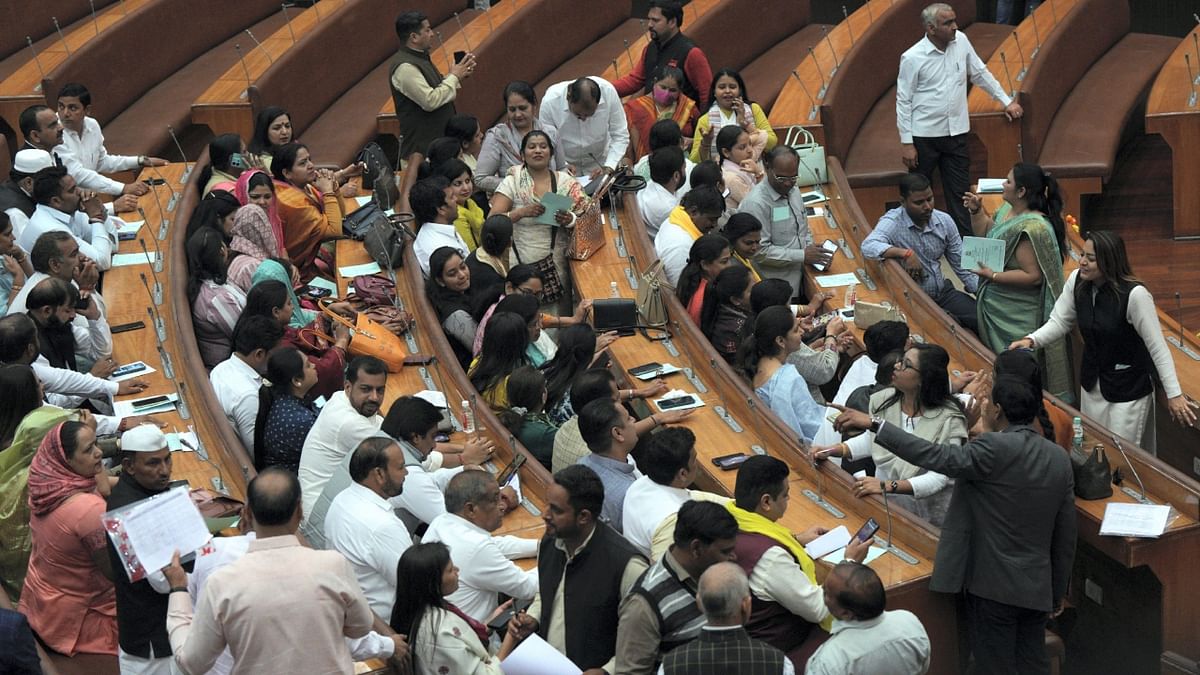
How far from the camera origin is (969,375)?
5.20 m

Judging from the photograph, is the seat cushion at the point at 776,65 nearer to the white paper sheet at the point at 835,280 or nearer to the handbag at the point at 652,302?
the white paper sheet at the point at 835,280

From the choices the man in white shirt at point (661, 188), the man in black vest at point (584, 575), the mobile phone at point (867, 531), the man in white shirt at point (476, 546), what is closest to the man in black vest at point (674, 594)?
the man in black vest at point (584, 575)

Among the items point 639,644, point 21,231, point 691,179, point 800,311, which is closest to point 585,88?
point 691,179

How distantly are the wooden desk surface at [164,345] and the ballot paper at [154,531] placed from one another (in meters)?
1.07

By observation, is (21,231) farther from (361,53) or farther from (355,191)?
(361,53)

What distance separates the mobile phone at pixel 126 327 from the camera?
5.82 metres

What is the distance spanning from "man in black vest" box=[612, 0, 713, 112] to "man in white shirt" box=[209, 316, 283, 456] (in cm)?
335

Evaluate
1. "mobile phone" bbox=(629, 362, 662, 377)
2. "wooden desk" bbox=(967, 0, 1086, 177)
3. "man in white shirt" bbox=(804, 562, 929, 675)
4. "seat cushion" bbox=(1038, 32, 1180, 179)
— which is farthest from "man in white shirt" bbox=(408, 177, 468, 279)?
"seat cushion" bbox=(1038, 32, 1180, 179)

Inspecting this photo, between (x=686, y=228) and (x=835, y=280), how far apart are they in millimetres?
690

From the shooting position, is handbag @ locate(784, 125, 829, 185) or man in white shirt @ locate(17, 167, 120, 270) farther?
handbag @ locate(784, 125, 829, 185)

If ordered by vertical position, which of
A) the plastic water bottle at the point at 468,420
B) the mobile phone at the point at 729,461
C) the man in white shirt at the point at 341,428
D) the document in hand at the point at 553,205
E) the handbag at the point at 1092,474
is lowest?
the handbag at the point at 1092,474

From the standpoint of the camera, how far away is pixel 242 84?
8.32 meters

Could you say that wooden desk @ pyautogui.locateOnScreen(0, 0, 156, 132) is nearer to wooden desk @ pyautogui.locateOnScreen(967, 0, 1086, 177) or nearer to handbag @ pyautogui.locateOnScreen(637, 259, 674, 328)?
handbag @ pyautogui.locateOnScreen(637, 259, 674, 328)

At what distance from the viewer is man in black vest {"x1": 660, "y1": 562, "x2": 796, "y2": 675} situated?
323 cm
